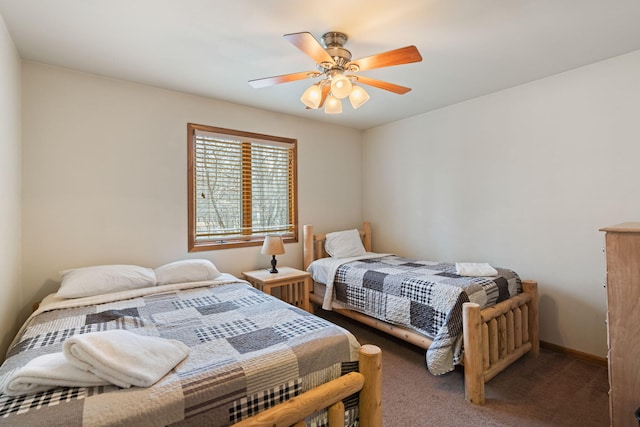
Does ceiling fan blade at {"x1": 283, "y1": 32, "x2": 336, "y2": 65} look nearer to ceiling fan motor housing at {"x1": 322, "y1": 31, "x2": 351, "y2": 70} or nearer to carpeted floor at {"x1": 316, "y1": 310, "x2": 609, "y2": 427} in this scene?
ceiling fan motor housing at {"x1": 322, "y1": 31, "x2": 351, "y2": 70}

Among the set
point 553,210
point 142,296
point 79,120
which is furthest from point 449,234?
point 79,120

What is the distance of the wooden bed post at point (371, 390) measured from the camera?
1.37 meters

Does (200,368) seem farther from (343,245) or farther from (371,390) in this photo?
(343,245)

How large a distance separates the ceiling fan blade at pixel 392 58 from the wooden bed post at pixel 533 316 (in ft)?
6.98

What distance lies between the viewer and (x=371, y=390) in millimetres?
1375

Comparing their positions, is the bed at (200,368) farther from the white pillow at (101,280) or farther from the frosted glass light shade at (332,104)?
the frosted glass light shade at (332,104)

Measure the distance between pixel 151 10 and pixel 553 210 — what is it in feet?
11.0

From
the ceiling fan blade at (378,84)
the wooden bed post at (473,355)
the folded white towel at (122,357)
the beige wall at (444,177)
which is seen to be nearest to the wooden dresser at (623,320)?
the wooden bed post at (473,355)

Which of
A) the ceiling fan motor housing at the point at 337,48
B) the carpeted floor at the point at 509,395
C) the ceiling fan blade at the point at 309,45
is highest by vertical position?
the ceiling fan motor housing at the point at 337,48

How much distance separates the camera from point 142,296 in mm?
2145

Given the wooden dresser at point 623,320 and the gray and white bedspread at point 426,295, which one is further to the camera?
the gray and white bedspread at point 426,295

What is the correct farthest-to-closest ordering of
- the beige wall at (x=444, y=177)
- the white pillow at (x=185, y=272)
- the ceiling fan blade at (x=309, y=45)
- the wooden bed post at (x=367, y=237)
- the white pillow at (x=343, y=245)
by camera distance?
the wooden bed post at (x=367, y=237)
the white pillow at (x=343, y=245)
the white pillow at (x=185, y=272)
the beige wall at (x=444, y=177)
the ceiling fan blade at (x=309, y=45)

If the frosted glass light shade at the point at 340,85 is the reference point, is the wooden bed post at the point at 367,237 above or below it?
below

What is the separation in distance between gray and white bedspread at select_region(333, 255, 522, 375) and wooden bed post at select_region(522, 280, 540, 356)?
0.08 metres
